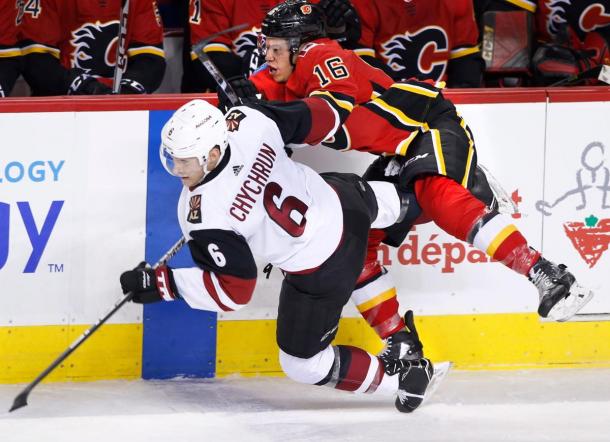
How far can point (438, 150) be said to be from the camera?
402cm

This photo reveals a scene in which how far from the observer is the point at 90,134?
4242 millimetres

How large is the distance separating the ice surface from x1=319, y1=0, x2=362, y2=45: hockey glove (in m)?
1.18

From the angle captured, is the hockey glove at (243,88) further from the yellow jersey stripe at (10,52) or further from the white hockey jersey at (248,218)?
the yellow jersey stripe at (10,52)

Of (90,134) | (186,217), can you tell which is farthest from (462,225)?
(90,134)

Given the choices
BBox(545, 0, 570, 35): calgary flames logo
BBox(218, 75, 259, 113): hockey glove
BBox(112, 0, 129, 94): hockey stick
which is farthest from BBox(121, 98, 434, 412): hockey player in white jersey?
BBox(545, 0, 570, 35): calgary flames logo

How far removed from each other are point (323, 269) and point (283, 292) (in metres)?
0.18

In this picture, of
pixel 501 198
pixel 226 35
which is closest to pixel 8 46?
pixel 226 35

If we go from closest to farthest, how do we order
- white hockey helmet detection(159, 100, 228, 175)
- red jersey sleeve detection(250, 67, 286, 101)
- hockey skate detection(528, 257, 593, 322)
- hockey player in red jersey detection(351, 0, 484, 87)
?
1. white hockey helmet detection(159, 100, 228, 175)
2. hockey skate detection(528, 257, 593, 322)
3. red jersey sleeve detection(250, 67, 286, 101)
4. hockey player in red jersey detection(351, 0, 484, 87)

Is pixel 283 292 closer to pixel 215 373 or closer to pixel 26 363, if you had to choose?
pixel 215 373

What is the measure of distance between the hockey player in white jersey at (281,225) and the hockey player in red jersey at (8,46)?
142cm

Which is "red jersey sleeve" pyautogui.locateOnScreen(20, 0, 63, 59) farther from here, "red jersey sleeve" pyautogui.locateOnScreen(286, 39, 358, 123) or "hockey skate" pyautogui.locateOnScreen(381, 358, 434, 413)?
"hockey skate" pyautogui.locateOnScreen(381, 358, 434, 413)

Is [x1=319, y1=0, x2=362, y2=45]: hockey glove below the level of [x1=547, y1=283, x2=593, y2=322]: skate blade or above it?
above

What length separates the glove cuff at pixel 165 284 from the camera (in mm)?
3771

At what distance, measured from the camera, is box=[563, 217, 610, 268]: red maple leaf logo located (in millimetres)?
4465
